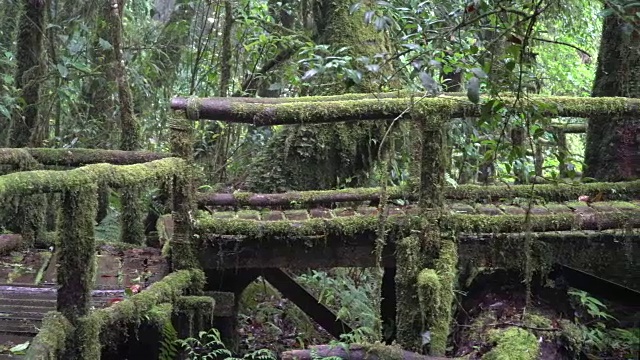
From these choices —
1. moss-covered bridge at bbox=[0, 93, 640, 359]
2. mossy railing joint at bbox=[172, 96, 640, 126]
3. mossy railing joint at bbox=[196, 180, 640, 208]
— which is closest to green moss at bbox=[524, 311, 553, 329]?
moss-covered bridge at bbox=[0, 93, 640, 359]

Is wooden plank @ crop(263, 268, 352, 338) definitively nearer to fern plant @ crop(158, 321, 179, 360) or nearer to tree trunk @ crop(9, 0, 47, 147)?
fern plant @ crop(158, 321, 179, 360)

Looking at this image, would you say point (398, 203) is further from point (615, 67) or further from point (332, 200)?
point (615, 67)

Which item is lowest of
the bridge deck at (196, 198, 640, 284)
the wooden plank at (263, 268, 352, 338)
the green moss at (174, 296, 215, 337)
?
the wooden plank at (263, 268, 352, 338)

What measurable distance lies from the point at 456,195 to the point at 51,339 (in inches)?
131

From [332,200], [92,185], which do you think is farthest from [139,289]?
[332,200]

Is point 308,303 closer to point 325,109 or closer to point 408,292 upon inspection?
point 408,292

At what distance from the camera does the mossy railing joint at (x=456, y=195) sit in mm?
4762

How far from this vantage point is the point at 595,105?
159 inches

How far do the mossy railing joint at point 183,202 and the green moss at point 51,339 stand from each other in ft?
4.83

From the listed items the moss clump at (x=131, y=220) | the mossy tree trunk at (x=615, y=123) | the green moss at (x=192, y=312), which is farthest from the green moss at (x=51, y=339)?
the mossy tree trunk at (x=615, y=123)

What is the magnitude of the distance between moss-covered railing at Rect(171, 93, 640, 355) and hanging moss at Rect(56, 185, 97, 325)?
138cm

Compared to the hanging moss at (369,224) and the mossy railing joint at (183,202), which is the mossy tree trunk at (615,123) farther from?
the mossy railing joint at (183,202)

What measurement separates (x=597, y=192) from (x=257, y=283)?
381 cm

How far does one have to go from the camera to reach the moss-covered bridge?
10.1 feet
